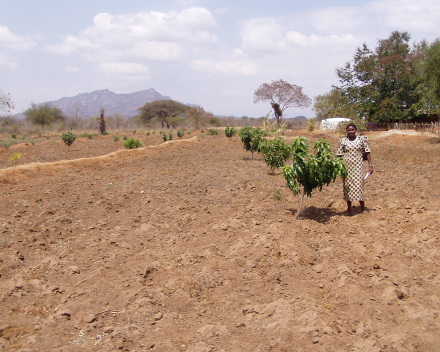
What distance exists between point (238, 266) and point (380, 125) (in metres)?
32.3

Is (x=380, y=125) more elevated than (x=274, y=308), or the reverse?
(x=380, y=125)

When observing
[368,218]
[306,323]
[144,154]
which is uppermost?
[144,154]

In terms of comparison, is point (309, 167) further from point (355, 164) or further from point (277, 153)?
point (277, 153)

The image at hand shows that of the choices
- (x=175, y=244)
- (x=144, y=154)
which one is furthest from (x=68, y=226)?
(x=144, y=154)

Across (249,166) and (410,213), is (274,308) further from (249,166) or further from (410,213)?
(249,166)

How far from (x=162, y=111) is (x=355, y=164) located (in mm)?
45252

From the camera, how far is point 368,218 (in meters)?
5.38

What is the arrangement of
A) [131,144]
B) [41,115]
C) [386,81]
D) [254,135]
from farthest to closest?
[41,115], [386,81], [131,144], [254,135]

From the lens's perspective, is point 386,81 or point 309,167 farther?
point 386,81

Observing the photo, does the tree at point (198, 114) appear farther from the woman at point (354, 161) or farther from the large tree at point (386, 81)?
the woman at point (354, 161)

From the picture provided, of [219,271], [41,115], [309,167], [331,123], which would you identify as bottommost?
[219,271]

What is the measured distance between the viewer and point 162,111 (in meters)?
48.4

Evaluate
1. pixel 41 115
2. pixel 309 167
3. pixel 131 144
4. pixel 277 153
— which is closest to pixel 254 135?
pixel 277 153

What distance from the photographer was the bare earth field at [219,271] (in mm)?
2998
